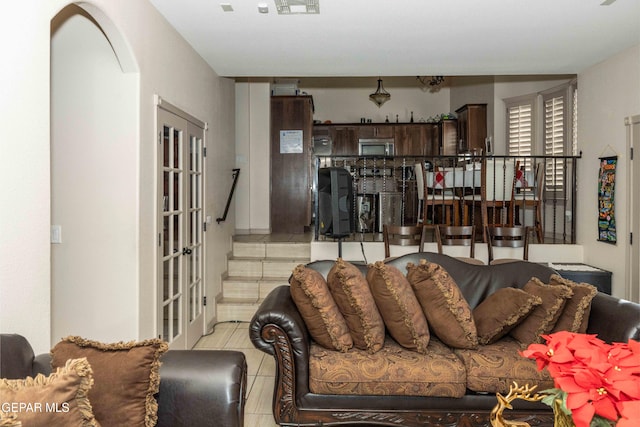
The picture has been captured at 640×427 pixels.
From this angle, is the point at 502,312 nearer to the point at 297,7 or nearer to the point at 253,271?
the point at 297,7

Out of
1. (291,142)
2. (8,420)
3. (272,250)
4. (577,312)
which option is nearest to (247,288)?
(272,250)

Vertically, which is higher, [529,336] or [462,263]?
[462,263]

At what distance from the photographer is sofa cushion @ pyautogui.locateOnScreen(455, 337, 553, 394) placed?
2.56 m

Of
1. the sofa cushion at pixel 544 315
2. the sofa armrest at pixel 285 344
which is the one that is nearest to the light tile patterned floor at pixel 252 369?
the sofa armrest at pixel 285 344

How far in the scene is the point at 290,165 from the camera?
7699 mm

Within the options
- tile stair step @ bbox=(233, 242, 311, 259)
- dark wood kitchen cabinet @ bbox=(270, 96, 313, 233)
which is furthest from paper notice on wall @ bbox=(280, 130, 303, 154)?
tile stair step @ bbox=(233, 242, 311, 259)

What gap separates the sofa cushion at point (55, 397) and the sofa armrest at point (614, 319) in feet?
8.54

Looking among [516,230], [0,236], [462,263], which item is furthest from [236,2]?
[516,230]

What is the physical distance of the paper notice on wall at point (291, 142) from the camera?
766 cm

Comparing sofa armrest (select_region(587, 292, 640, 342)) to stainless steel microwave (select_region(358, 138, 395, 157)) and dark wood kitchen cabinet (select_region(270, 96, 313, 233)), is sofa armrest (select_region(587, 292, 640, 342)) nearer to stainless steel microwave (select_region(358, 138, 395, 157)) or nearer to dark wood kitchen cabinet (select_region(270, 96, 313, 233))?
dark wood kitchen cabinet (select_region(270, 96, 313, 233))

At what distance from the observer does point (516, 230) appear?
5039mm

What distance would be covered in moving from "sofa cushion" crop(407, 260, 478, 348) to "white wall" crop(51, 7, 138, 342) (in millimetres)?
1920

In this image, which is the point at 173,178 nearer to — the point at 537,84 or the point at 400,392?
the point at 400,392

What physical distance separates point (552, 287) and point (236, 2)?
2.80 metres
